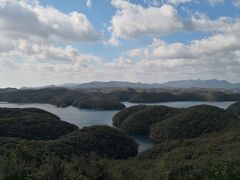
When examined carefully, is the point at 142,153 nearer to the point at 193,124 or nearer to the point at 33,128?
the point at 33,128

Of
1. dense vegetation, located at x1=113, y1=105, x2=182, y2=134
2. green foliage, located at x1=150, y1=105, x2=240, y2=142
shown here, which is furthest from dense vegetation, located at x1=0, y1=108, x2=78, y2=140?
green foliage, located at x1=150, y1=105, x2=240, y2=142

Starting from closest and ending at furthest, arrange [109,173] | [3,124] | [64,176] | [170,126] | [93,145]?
[64,176] → [109,173] → [93,145] → [3,124] → [170,126]

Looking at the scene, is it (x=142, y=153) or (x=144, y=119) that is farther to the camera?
(x=144, y=119)

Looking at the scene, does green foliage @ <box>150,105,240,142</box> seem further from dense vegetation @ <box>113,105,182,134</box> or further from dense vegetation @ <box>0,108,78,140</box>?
dense vegetation @ <box>0,108,78,140</box>

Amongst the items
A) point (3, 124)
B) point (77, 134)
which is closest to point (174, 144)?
point (77, 134)

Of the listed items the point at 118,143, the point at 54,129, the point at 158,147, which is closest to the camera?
the point at 158,147

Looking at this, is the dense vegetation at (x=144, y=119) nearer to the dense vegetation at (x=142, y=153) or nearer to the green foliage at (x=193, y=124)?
the dense vegetation at (x=142, y=153)

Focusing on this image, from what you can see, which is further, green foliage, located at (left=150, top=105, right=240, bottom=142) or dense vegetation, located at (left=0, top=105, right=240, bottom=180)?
green foliage, located at (left=150, top=105, right=240, bottom=142)

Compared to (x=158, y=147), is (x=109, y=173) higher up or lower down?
higher up

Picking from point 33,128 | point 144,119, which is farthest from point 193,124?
point 33,128

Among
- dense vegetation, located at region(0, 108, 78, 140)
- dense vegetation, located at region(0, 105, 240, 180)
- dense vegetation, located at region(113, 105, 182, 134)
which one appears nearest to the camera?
dense vegetation, located at region(0, 105, 240, 180)

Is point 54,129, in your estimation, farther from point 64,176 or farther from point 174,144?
point 64,176
